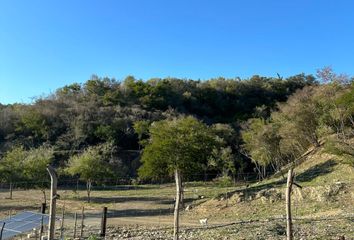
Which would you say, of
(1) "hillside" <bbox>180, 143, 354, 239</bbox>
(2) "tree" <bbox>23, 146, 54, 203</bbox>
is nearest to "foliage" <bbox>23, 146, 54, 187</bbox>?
(2) "tree" <bbox>23, 146, 54, 203</bbox>

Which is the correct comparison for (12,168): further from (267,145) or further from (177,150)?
(267,145)

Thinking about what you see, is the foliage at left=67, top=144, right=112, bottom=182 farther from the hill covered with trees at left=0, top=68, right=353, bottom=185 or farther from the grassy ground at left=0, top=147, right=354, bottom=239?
the grassy ground at left=0, top=147, right=354, bottom=239

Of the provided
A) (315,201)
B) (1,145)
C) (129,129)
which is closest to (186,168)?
(315,201)

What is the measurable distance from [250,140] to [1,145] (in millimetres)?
45512

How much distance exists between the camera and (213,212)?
112ft

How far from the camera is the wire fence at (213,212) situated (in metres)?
20.9

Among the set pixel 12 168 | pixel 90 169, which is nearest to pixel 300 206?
pixel 90 169

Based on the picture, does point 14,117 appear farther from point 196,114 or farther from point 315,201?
point 315,201

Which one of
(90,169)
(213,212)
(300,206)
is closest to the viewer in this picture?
(300,206)

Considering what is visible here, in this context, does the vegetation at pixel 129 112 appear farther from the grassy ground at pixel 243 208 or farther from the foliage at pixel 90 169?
the grassy ground at pixel 243 208

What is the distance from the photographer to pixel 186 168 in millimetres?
44281

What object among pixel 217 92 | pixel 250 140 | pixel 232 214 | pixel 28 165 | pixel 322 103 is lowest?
pixel 232 214

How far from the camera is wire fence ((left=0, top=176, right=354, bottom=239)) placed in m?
20.9

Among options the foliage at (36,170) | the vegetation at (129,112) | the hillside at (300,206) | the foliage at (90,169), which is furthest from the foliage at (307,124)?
the foliage at (36,170)
